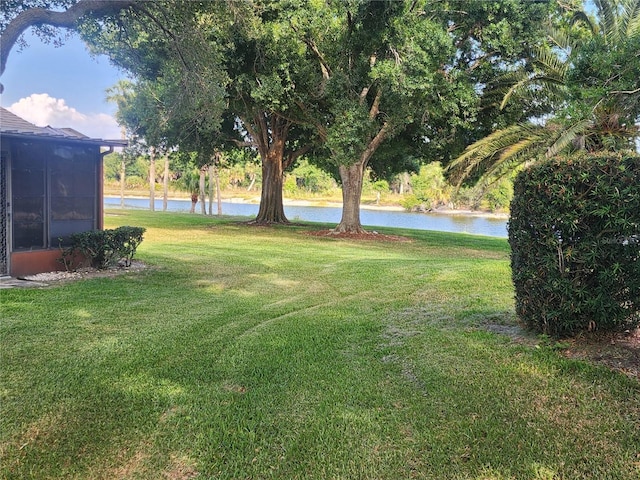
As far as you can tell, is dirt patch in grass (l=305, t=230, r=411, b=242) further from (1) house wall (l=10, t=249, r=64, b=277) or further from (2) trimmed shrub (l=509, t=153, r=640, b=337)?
(2) trimmed shrub (l=509, t=153, r=640, b=337)

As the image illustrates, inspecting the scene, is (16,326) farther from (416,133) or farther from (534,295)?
(416,133)

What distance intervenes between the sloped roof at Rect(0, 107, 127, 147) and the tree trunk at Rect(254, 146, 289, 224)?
13.5 metres

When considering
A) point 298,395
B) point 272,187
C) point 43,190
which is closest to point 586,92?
point 298,395

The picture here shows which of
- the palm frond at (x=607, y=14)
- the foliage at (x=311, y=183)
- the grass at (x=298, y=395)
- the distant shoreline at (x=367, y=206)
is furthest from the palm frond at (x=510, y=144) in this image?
the foliage at (x=311, y=183)

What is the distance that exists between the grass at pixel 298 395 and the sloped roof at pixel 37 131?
261 centimetres

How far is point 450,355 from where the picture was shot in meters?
4.00

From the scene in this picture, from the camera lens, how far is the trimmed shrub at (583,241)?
355 centimetres

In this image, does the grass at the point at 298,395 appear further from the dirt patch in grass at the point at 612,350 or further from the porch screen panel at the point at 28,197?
the porch screen panel at the point at 28,197

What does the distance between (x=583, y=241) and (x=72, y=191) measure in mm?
7878

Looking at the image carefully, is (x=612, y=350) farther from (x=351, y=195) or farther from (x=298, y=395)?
(x=351, y=195)

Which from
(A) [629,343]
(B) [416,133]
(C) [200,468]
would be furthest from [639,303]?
(B) [416,133]

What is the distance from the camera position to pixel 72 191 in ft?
27.4

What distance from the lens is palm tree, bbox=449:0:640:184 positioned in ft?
19.1

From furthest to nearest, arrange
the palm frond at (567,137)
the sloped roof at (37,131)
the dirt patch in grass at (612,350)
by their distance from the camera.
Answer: the palm frond at (567,137)
the sloped roof at (37,131)
the dirt patch in grass at (612,350)
